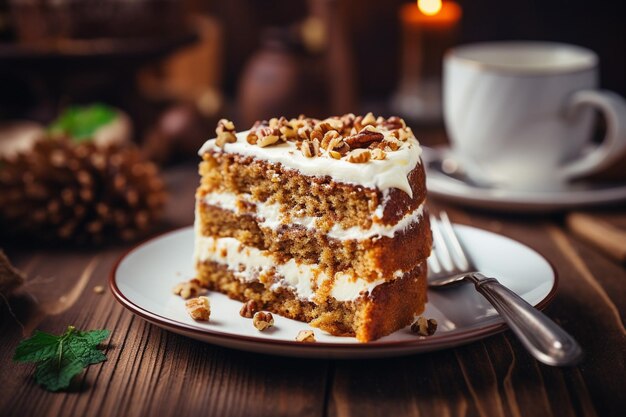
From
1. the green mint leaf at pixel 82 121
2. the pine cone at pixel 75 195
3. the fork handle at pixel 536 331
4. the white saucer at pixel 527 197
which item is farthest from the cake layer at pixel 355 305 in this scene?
the green mint leaf at pixel 82 121

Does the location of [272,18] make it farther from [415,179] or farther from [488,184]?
[415,179]

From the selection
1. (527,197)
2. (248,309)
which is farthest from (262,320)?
(527,197)

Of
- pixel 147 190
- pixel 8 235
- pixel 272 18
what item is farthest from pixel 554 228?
pixel 272 18

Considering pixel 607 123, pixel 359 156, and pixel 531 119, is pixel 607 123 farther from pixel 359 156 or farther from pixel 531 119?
pixel 359 156

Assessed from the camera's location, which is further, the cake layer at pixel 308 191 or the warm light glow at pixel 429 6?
the warm light glow at pixel 429 6

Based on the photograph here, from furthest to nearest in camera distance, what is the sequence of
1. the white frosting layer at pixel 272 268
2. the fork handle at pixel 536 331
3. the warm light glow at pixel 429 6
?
1. the warm light glow at pixel 429 6
2. the white frosting layer at pixel 272 268
3. the fork handle at pixel 536 331

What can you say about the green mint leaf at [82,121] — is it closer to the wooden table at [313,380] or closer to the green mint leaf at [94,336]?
the wooden table at [313,380]
